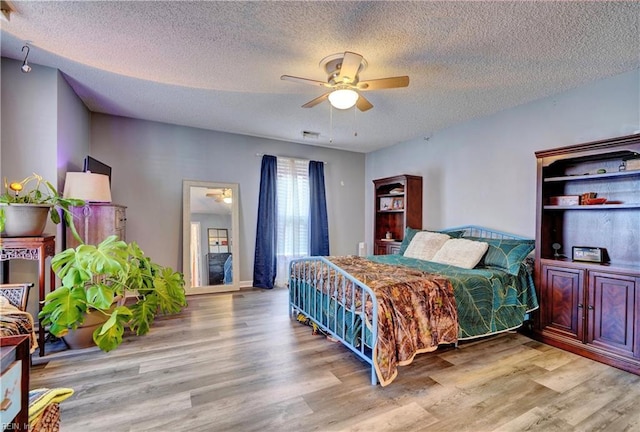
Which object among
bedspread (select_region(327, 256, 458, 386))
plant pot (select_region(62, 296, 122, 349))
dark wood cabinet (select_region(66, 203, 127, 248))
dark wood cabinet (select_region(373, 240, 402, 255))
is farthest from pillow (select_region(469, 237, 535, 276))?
dark wood cabinet (select_region(66, 203, 127, 248))

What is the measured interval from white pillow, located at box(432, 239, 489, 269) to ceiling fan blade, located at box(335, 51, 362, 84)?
2.24 metres

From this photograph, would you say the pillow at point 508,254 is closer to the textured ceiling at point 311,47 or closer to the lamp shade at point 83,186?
the textured ceiling at point 311,47

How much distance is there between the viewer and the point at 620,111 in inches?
110

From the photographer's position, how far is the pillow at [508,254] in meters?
3.00

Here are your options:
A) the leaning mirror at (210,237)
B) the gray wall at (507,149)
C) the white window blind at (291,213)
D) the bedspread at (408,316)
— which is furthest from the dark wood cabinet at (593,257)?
the leaning mirror at (210,237)

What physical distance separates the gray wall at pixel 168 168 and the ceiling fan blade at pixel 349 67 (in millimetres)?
3030

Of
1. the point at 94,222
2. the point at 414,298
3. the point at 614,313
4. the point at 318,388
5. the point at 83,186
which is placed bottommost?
the point at 318,388

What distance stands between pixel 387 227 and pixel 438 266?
229 cm

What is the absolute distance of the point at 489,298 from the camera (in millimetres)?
2760

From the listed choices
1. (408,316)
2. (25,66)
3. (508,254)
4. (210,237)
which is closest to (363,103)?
(408,316)

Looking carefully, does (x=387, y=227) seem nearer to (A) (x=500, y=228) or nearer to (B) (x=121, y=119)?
(A) (x=500, y=228)

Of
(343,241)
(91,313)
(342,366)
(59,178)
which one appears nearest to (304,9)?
(342,366)

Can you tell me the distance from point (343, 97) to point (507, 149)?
8.20ft

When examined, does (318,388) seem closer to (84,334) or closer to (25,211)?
(84,334)
